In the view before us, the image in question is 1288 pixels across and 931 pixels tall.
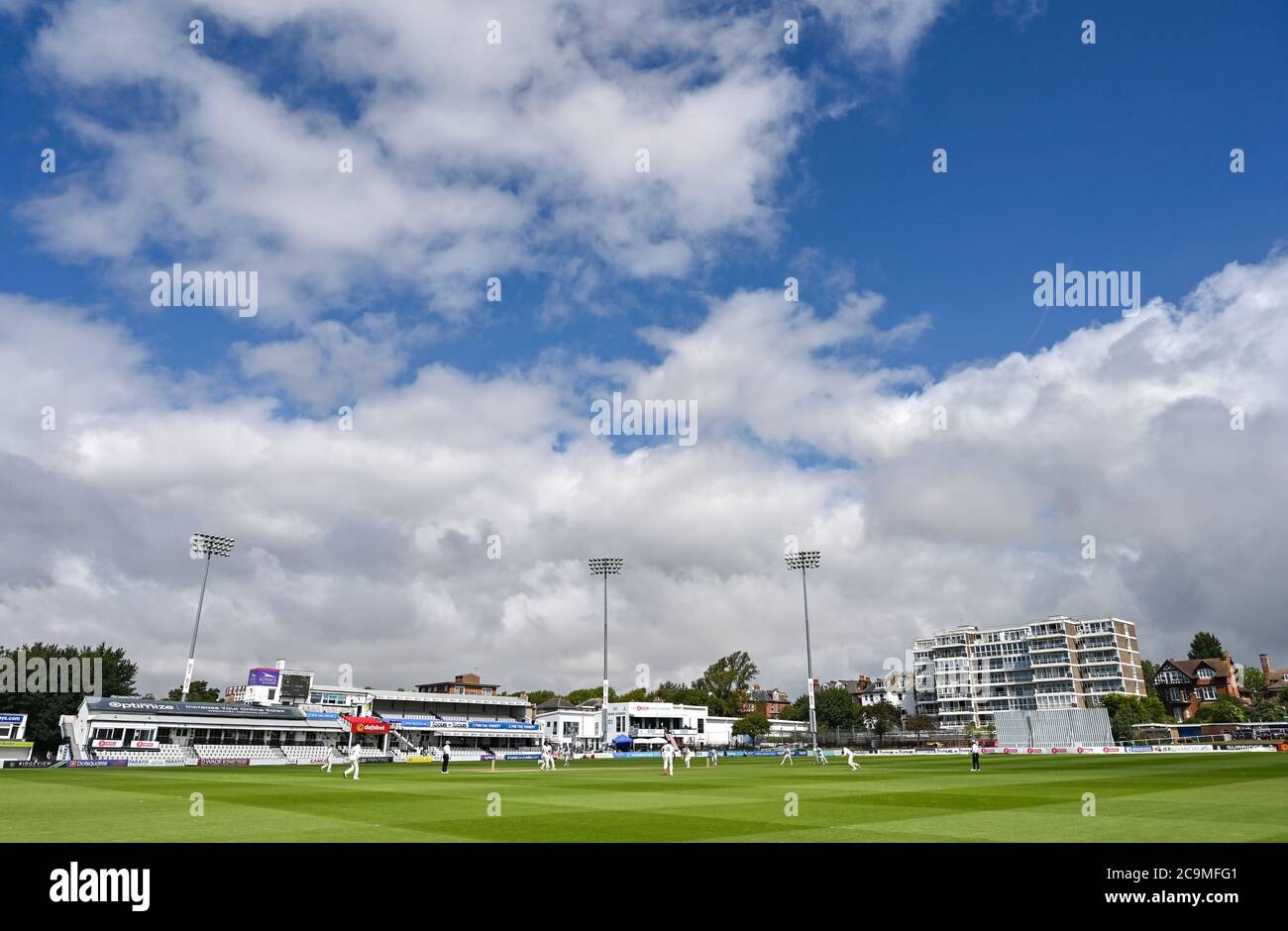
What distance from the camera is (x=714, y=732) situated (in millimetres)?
149500

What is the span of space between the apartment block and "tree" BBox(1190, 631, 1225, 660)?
20223 millimetres

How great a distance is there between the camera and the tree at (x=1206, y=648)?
18325 centimetres

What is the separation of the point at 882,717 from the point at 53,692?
141860 mm

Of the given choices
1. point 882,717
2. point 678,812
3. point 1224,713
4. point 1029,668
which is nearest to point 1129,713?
point 1224,713

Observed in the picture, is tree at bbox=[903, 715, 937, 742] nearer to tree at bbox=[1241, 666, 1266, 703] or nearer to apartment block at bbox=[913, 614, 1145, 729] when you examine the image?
apartment block at bbox=[913, 614, 1145, 729]

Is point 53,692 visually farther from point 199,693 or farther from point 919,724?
→ point 919,724

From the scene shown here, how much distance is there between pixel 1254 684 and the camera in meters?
164

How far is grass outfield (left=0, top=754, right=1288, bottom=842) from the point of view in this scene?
1656 cm
